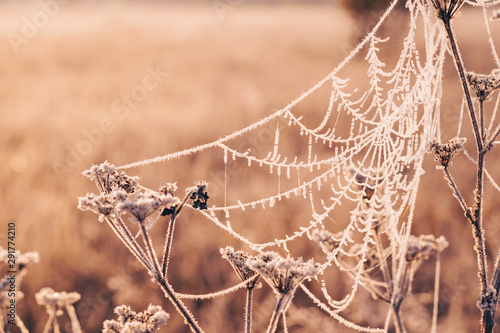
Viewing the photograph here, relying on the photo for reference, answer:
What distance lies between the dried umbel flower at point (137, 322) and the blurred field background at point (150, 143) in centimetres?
206

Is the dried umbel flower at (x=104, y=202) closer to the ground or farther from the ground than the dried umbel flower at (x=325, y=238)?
farther from the ground

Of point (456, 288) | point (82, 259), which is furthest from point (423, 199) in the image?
point (82, 259)

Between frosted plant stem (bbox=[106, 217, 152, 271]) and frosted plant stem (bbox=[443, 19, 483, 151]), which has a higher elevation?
frosted plant stem (bbox=[443, 19, 483, 151])

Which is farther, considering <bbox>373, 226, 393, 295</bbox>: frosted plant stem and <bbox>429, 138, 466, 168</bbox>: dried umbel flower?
<bbox>373, 226, 393, 295</bbox>: frosted plant stem

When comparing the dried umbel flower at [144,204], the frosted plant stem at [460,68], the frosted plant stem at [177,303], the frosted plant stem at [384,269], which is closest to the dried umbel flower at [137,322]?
the frosted plant stem at [177,303]

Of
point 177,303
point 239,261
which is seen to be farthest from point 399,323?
point 177,303

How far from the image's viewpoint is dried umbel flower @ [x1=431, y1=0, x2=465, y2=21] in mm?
1255

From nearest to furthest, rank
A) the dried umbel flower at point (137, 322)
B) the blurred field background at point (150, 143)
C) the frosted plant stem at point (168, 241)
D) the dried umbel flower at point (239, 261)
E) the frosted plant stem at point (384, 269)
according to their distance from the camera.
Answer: the dried umbel flower at point (137, 322) → the frosted plant stem at point (168, 241) → the dried umbel flower at point (239, 261) → the frosted plant stem at point (384, 269) → the blurred field background at point (150, 143)

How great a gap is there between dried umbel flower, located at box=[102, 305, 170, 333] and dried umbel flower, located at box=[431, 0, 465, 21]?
1.01 metres

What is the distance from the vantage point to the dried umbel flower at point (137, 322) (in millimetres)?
1190

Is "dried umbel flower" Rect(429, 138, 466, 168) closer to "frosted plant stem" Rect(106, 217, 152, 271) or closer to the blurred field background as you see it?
"frosted plant stem" Rect(106, 217, 152, 271)

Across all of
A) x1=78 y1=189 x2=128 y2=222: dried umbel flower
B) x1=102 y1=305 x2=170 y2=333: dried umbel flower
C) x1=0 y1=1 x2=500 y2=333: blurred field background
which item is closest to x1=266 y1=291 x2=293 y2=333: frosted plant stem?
x1=102 y1=305 x2=170 y2=333: dried umbel flower

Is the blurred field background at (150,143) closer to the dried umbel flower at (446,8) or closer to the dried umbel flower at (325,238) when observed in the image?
the dried umbel flower at (325,238)

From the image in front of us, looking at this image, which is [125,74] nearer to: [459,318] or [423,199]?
[423,199]
